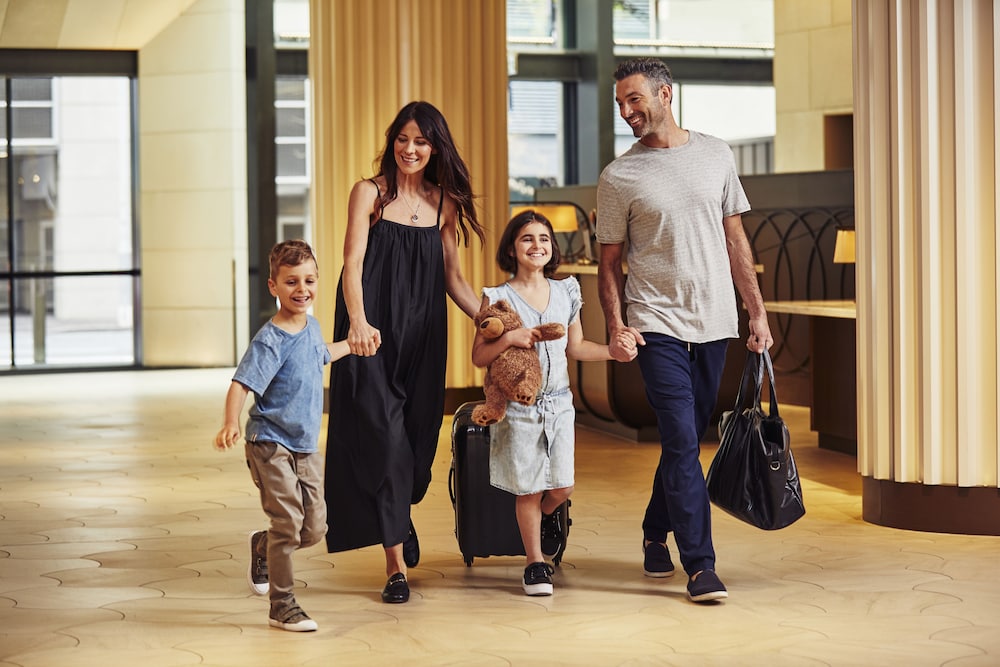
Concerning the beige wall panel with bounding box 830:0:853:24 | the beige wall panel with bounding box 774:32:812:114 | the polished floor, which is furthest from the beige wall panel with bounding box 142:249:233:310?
the polished floor

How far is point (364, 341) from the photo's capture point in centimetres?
402

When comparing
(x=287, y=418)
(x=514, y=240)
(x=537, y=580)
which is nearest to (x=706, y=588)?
(x=537, y=580)

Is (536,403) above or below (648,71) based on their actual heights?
below

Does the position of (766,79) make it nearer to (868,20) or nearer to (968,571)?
(868,20)

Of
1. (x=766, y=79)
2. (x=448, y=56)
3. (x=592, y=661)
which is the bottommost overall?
(x=592, y=661)

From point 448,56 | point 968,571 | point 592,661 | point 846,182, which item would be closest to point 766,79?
point 846,182

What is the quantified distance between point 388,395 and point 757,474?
117 centimetres

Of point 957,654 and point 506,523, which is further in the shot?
point 506,523

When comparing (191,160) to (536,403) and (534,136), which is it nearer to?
(534,136)

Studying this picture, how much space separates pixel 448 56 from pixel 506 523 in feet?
18.8

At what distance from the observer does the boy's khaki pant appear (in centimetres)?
384

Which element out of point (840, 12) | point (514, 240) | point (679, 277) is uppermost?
point (840, 12)

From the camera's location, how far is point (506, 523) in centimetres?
457

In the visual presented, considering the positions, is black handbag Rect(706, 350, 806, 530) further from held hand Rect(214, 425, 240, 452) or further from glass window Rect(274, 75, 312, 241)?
glass window Rect(274, 75, 312, 241)
